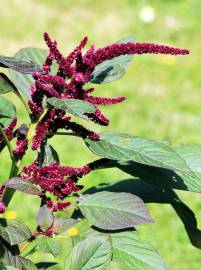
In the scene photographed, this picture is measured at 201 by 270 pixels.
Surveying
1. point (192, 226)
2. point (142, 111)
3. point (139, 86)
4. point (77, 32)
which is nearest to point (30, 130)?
point (192, 226)

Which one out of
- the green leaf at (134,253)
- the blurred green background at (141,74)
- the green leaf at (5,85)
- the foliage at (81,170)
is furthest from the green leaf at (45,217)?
the blurred green background at (141,74)

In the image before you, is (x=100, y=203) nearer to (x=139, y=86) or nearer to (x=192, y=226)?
(x=192, y=226)

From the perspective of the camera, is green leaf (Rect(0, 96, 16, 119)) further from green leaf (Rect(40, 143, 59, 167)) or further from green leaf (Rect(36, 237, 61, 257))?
green leaf (Rect(36, 237, 61, 257))

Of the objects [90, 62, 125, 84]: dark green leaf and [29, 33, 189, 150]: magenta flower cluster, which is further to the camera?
[90, 62, 125, 84]: dark green leaf

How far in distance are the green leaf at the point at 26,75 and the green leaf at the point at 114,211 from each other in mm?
253

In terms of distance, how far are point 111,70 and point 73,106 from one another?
281 mm

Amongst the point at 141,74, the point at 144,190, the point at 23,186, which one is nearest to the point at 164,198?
the point at 144,190

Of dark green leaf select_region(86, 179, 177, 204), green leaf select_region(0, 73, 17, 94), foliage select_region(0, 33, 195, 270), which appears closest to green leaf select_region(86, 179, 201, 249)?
dark green leaf select_region(86, 179, 177, 204)

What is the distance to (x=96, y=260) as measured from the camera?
1.06 meters

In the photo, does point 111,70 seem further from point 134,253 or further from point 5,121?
point 134,253

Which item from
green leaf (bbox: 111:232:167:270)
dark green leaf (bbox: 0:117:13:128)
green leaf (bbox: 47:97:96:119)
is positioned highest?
dark green leaf (bbox: 0:117:13:128)

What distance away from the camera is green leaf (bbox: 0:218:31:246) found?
3.43 feet

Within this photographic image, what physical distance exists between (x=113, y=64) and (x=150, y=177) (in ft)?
0.79

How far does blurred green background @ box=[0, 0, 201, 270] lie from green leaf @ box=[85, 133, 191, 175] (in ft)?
6.02
